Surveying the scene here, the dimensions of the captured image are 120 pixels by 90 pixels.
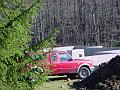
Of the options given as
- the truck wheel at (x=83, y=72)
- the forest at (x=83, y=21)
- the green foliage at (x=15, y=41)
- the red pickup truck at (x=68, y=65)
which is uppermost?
the forest at (x=83, y=21)

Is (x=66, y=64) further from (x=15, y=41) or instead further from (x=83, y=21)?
(x=83, y=21)

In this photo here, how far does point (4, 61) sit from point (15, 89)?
1.82 ft

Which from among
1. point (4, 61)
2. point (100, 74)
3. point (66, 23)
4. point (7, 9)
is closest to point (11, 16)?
point (7, 9)

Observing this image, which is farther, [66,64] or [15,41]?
[66,64]

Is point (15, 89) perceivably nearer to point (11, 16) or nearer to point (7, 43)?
point (7, 43)

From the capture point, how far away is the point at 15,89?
7.25 metres

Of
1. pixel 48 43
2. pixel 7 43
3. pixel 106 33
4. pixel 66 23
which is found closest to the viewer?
pixel 7 43

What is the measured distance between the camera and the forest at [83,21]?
3132 inches

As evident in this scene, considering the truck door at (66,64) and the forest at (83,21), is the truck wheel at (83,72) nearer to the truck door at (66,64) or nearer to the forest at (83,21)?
the truck door at (66,64)

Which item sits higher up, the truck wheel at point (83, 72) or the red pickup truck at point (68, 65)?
the red pickup truck at point (68, 65)

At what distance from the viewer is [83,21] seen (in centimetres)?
8931

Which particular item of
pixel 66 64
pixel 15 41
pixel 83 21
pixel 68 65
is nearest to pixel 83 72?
pixel 68 65

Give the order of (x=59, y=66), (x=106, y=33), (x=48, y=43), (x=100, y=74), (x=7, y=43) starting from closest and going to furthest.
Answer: (x=7, y=43), (x=48, y=43), (x=100, y=74), (x=59, y=66), (x=106, y=33)

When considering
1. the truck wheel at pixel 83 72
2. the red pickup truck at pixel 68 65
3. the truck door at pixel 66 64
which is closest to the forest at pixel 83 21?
the truck wheel at pixel 83 72
